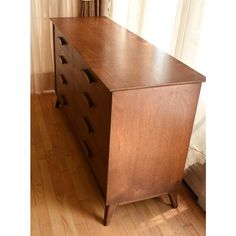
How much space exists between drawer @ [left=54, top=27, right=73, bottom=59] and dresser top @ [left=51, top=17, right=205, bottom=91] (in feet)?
0.18

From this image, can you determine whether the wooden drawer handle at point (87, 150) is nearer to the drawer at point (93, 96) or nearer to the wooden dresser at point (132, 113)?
the wooden dresser at point (132, 113)

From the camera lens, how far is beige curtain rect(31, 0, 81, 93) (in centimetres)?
248

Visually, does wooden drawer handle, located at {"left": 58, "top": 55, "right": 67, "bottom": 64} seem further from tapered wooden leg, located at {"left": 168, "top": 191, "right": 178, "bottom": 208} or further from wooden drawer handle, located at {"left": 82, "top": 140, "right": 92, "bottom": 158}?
tapered wooden leg, located at {"left": 168, "top": 191, "right": 178, "bottom": 208}

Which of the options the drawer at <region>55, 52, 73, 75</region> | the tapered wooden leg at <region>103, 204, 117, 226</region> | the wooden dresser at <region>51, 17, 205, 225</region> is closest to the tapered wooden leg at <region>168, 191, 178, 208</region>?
the wooden dresser at <region>51, 17, 205, 225</region>

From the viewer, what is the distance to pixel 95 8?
253cm

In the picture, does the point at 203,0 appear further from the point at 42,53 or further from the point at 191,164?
the point at 42,53

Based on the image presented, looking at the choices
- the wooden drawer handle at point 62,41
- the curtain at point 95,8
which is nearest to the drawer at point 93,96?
the wooden drawer handle at point 62,41

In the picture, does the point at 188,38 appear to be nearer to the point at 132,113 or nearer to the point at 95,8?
the point at 132,113

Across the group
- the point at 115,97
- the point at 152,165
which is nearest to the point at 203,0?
the point at 115,97

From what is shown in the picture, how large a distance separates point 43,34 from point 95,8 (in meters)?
0.52

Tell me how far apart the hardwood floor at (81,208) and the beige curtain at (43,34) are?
922 mm

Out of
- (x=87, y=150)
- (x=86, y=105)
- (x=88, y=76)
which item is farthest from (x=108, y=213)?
(x=88, y=76)
